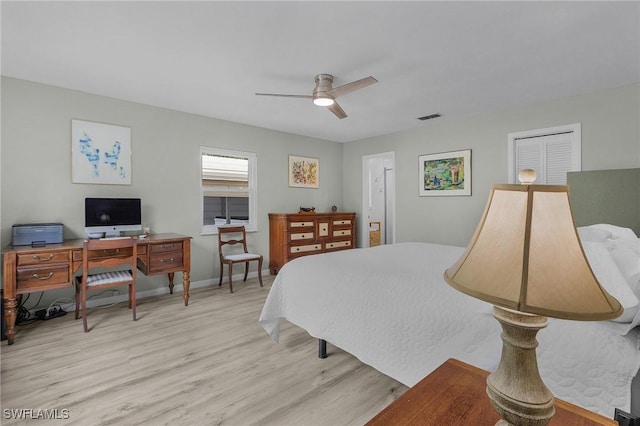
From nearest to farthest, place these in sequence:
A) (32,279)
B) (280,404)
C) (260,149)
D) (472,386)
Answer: (472,386)
(280,404)
(32,279)
(260,149)

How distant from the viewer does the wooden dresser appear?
4.82 meters

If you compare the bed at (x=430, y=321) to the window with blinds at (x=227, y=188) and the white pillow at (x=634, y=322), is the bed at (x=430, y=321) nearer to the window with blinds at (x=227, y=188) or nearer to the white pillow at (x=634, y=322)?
the white pillow at (x=634, y=322)

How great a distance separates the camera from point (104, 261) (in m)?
2.92

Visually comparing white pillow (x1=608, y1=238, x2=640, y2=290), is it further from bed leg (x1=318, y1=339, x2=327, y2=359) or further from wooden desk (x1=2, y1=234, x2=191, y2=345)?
wooden desk (x1=2, y1=234, x2=191, y2=345)

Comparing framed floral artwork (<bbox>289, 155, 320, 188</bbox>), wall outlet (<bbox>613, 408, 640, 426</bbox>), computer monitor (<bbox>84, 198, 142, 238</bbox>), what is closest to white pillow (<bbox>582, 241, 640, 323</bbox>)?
wall outlet (<bbox>613, 408, 640, 426</bbox>)

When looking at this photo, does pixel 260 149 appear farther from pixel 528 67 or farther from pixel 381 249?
pixel 528 67

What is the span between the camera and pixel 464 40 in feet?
7.79

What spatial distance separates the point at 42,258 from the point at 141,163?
5.17 ft

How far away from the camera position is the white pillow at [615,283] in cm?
113

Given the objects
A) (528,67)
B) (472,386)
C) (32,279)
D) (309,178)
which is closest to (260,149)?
(309,178)

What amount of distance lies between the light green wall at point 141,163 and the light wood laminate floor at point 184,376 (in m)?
1.18

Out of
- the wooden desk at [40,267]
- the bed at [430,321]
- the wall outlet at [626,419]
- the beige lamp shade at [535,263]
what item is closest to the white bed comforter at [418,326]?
the bed at [430,321]

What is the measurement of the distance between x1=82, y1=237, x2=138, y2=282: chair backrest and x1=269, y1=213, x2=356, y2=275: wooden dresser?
7.12 ft

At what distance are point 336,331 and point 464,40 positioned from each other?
2414 millimetres
